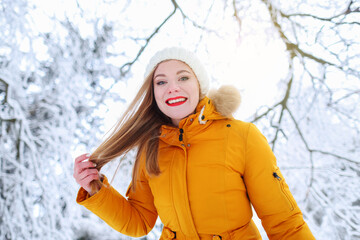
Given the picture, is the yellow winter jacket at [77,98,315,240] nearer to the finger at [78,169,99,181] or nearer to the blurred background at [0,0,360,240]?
the finger at [78,169,99,181]

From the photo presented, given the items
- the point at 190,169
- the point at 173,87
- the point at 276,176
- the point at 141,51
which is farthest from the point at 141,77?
the point at 276,176

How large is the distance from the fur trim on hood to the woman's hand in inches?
24.5

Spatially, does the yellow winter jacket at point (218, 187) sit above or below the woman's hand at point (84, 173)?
above

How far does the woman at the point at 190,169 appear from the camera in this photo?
36.4 inches

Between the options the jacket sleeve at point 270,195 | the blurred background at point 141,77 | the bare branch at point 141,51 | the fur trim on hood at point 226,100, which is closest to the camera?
the jacket sleeve at point 270,195

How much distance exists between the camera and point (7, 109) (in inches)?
75.2

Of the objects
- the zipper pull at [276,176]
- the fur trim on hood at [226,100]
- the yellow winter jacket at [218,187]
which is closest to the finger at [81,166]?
the yellow winter jacket at [218,187]

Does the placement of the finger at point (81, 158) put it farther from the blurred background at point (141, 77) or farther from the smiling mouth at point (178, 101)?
the blurred background at point (141, 77)

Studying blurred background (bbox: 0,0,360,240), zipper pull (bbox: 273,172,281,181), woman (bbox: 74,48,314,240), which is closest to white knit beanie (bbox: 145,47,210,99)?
woman (bbox: 74,48,314,240)

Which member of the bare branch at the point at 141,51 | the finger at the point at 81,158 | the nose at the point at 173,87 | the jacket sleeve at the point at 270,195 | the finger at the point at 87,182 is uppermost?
the bare branch at the point at 141,51

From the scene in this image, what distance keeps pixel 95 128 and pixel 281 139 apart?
1.53 meters

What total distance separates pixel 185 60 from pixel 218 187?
0.58m

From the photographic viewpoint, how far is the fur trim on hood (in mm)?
1043

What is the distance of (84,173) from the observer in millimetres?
1072
